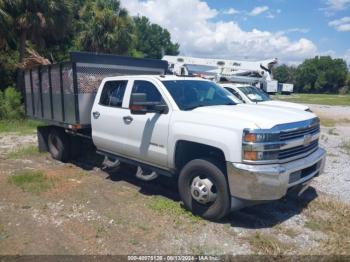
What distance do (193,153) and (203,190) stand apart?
64 cm

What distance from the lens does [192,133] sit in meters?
4.94

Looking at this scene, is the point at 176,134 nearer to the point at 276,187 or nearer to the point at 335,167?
the point at 276,187

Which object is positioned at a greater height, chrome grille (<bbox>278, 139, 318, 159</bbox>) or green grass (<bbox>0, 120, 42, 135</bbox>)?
chrome grille (<bbox>278, 139, 318, 159</bbox>)

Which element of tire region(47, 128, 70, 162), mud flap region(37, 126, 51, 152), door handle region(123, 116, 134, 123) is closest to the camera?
door handle region(123, 116, 134, 123)

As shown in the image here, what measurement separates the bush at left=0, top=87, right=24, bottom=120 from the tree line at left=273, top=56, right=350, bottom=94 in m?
75.6

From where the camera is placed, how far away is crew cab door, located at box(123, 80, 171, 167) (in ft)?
17.8

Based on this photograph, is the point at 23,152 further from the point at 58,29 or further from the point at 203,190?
the point at 58,29

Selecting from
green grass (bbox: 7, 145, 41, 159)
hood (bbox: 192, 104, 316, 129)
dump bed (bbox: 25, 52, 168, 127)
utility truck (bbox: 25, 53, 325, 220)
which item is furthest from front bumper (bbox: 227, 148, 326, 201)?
green grass (bbox: 7, 145, 41, 159)

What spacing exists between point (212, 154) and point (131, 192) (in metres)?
1.89

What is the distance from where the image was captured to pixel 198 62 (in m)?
24.0

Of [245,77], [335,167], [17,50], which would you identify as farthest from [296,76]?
[335,167]

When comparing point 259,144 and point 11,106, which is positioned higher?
point 259,144

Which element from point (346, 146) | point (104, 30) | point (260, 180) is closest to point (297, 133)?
point (260, 180)

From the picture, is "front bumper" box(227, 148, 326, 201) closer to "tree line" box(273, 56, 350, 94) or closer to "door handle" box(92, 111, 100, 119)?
"door handle" box(92, 111, 100, 119)
